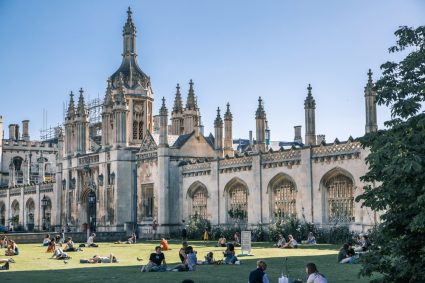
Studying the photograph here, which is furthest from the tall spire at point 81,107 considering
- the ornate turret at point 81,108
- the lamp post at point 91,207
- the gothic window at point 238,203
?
the gothic window at point 238,203

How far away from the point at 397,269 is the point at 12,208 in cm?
7199

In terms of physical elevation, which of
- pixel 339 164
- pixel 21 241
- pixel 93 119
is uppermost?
pixel 93 119

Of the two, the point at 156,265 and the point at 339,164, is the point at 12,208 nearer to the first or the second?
the point at 339,164

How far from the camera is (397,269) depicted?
44.0 ft

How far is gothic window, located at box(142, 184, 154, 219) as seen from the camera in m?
53.9

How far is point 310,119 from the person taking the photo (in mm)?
41156

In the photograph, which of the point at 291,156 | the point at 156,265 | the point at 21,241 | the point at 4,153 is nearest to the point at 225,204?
the point at 291,156

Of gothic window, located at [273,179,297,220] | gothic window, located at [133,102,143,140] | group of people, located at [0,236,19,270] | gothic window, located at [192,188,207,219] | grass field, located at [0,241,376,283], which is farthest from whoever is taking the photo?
gothic window, located at [133,102,143,140]

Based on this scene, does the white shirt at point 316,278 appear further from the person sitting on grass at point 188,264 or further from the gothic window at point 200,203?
the gothic window at point 200,203

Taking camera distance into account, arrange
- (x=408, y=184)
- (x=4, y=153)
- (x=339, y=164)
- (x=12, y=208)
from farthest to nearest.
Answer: (x=4, y=153) → (x=12, y=208) → (x=339, y=164) → (x=408, y=184)

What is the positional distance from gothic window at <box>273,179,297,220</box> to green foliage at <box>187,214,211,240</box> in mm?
6558

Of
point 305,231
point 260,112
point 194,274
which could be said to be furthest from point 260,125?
point 194,274

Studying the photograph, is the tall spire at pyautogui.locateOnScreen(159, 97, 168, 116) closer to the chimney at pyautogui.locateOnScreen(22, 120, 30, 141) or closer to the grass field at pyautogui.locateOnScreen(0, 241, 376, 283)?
the grass field at pyautogui.locateOnScreen(0, 241, 376, 283)

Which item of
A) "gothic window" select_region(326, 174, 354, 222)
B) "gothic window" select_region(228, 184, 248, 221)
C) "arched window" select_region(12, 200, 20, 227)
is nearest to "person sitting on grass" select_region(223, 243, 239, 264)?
"gothic window" select_region(326, 174, 354, 222)
